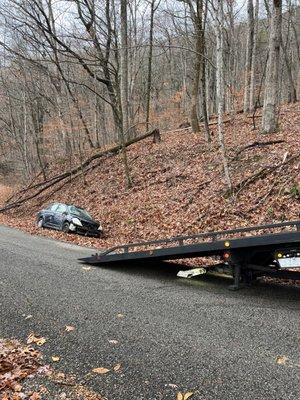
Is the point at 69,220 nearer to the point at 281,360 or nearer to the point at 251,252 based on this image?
the point at 251,252

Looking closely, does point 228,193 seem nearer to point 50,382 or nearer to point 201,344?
point 201,344

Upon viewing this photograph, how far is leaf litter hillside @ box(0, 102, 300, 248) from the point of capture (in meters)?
13.8

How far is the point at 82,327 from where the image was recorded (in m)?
6.03

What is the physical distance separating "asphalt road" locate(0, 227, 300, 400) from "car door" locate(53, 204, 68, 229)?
990 cm

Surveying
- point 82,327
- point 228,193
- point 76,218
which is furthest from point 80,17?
point 82,327

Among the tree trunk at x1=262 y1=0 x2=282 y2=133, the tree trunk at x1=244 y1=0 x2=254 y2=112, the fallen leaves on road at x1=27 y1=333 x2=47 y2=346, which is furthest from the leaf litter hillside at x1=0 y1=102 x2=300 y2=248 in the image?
the fallen leaves on road at x1=27 y1=333 x2=47 y2=346

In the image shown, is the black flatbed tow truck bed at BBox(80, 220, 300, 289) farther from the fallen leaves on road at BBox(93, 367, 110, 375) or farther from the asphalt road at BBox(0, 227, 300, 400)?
the fallen leaves on road at BBox(93, 367, 110, 375)

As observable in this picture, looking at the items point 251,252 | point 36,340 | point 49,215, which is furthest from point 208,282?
point 49,215

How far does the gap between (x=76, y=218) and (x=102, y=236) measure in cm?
144

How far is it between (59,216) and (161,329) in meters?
14.4

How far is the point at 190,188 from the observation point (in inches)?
691

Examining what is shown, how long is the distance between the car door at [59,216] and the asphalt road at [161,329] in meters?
9.90

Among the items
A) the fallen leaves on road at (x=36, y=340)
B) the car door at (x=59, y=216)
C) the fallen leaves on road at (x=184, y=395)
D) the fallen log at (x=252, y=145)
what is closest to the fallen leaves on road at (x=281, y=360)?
the fallen leaves on road at (x=184, y=395)

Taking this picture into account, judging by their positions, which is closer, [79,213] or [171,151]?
[79,213]
